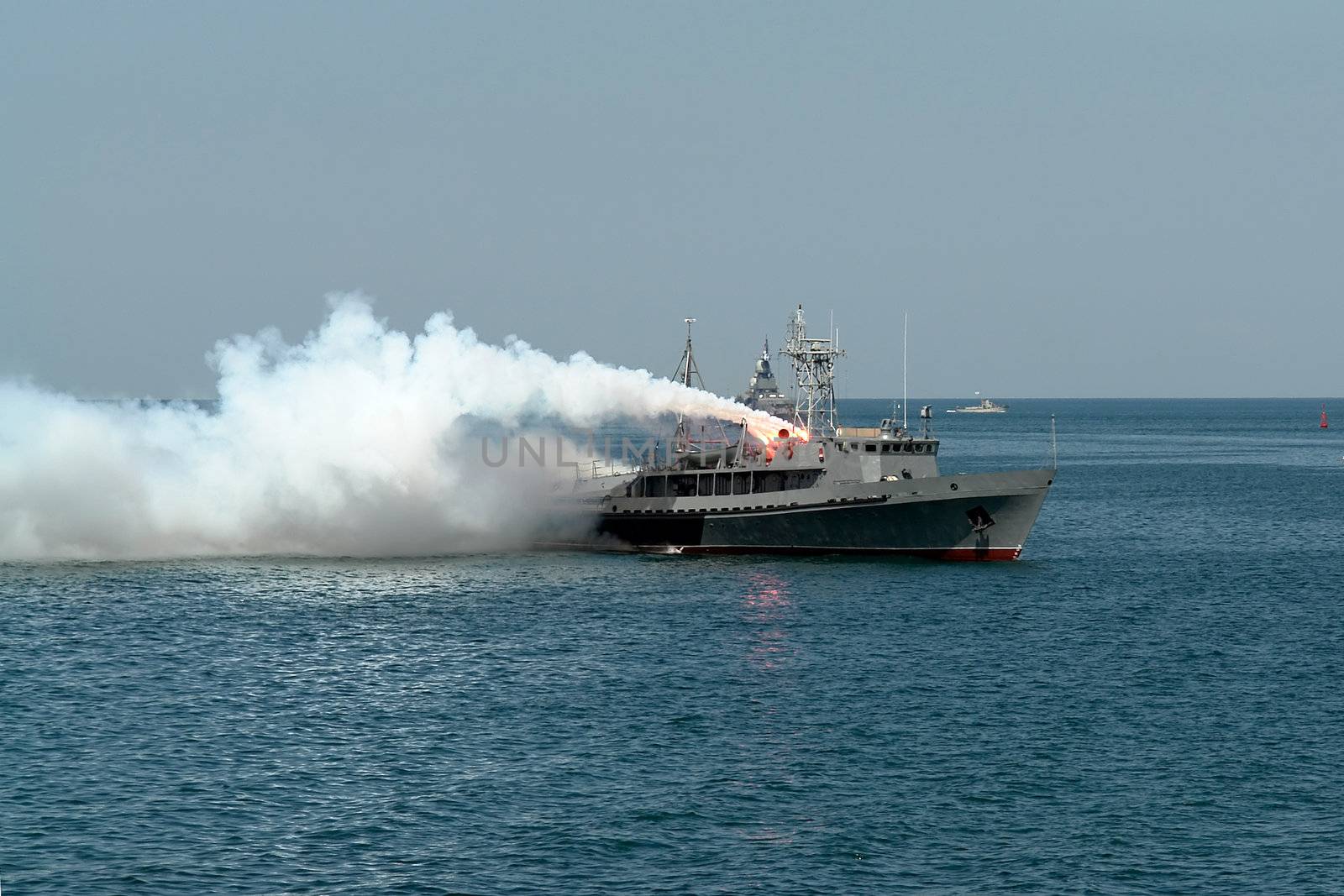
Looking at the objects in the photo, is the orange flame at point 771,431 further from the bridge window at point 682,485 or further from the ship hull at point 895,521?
the bridge window at point 682,485

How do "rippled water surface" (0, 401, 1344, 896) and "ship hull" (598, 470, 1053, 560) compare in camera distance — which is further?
"ship hull" (598, 470, 1053, 560)

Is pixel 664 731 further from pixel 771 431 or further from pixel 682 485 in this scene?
pixel 682 485

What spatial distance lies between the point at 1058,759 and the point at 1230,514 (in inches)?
3010

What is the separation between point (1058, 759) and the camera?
3784 centimetres

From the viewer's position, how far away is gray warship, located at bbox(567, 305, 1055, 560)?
72688mm

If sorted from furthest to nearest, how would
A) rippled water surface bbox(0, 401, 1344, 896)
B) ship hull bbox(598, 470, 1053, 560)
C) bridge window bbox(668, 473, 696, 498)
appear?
bridge window bbox(668, 473, 696, 498) < ship hull bbox(598, 470, 1053, 560) < rippled water surface bbox(0, 401, 1344, 896)

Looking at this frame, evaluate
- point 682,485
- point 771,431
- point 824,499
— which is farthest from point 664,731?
point 682,485

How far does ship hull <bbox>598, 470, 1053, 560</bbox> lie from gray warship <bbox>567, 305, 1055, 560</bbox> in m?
0.05

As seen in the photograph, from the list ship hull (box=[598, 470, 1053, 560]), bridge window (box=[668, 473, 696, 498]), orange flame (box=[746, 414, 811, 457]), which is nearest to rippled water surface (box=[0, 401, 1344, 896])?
ship hull (box=[598, 470, 1053, 560])

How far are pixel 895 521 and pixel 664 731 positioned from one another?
35.3 metres

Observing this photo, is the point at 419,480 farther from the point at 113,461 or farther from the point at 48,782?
the point at 48,782

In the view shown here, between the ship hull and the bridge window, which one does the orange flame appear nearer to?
the ship hull

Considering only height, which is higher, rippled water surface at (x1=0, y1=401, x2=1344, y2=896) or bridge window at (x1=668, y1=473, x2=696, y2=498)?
bridge window at (x1=668, y1=473, x2=696, y2=498)

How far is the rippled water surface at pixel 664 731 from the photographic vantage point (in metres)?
30.8
